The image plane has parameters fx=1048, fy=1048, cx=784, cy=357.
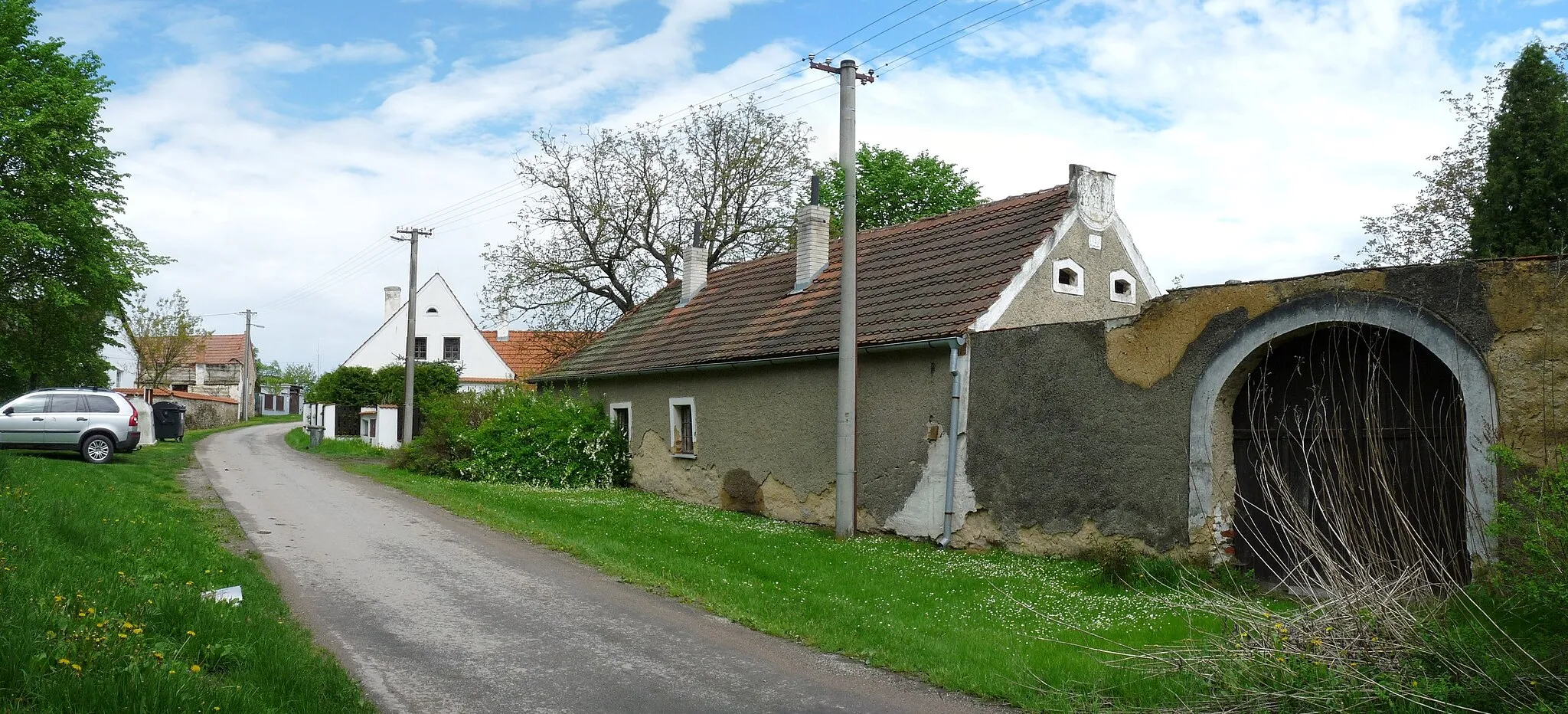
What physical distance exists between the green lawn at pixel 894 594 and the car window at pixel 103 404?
10635mm

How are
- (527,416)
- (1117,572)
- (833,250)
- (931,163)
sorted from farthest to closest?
(931,163) → (527,416) → (833,250) → (1117,572)

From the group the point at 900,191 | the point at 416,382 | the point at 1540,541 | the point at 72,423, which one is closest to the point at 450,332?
the point at 416,382

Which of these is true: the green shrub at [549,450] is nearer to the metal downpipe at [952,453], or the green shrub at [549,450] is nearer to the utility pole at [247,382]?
the metal downpipe at [952,453]

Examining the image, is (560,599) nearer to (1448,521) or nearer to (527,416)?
(1448,521)

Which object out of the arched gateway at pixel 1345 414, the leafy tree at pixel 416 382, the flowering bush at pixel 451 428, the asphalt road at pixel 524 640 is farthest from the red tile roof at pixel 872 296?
the leafy tree at pixel 416 382

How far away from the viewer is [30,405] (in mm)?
20406

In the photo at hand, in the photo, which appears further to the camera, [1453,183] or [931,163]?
[931,163]

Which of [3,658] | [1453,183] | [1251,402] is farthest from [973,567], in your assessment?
[1453,183]

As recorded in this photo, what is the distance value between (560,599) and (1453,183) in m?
28.3

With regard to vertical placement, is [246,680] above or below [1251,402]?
below

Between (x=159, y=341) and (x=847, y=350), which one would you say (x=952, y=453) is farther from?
(x=159, y=341)

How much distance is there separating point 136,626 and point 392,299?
47.6 meters

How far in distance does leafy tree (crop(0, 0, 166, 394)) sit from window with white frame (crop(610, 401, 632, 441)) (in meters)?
14.2

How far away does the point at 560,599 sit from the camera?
9.15m
